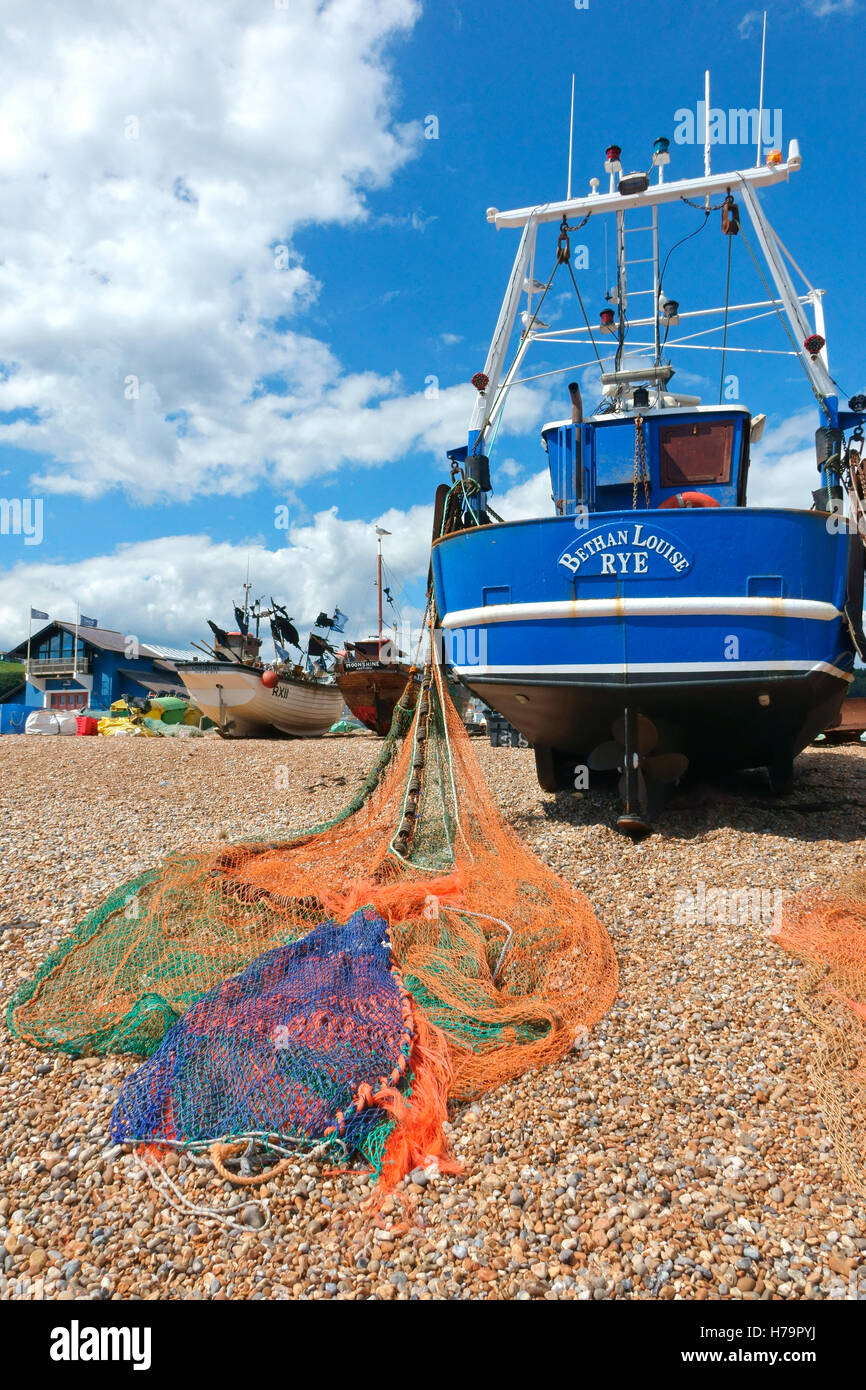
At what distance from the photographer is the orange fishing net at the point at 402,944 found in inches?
132

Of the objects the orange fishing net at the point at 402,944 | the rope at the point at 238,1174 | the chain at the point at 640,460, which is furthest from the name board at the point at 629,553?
the rope at the point at 238,1174

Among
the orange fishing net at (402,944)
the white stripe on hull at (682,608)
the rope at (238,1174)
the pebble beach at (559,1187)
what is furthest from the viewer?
the white stripe on hull at (682,608)

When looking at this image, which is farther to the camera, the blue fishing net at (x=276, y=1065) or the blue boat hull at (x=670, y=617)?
the blue boat hull at (x=670, y=617)

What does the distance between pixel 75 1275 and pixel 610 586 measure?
576cm

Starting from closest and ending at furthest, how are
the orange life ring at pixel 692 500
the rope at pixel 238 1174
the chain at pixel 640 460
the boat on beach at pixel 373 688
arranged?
the rope at pixel 238 1174 < the orange life ring at pixel 692 500 < the chain at pixel 640 460 < the boat on beach at pixel 373 688

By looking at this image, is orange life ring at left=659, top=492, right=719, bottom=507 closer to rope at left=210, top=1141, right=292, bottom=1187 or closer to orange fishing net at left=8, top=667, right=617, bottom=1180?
orange fishing net at left=8, top=667, right=617, bottom=1180

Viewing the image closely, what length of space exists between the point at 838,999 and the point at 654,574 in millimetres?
3768

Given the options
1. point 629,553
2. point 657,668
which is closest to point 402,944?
point 657,668

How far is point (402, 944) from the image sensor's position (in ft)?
14.2

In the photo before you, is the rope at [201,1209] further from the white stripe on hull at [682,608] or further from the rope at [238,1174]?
the white stripe on hull at [682,608]

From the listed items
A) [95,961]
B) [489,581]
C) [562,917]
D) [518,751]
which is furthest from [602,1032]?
[518,751]

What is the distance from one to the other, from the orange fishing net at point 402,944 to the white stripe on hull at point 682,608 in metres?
1.71

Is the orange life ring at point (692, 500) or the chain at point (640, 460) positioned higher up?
the chain at point (640, 460)
